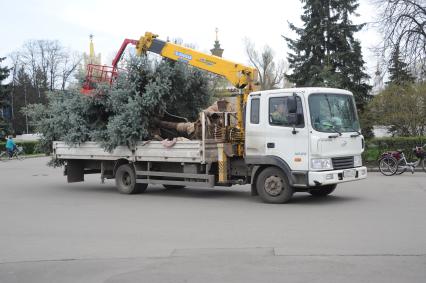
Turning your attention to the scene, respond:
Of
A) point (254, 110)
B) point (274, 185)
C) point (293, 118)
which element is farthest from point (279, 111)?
point (274, 185)

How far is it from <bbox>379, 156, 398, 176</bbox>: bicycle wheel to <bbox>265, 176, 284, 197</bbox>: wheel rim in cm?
900

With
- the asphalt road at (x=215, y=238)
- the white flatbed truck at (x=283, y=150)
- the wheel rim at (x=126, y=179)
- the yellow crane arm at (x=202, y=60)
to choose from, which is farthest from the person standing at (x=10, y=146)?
the white flatbed truck at (x=283, y=150)

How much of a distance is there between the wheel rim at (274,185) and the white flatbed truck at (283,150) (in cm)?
2

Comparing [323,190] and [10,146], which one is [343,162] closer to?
[323,190]

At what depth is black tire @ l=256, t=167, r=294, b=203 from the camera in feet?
37.0

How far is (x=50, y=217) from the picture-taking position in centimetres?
1030

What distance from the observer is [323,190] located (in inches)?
496

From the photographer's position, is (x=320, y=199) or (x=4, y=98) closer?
(x=320, y=199)

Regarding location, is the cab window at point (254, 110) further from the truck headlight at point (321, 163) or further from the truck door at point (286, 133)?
the truck headlight at point (321, 163)

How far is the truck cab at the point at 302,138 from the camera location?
10.9m

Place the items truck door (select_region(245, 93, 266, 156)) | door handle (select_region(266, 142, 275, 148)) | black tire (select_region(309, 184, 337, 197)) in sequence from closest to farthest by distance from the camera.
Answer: door handle (select_region(266, 142, 275, 148)), truck door (select_region(245, 93, 266, 156)), black tire (select_region(309, 184, 337, 197))

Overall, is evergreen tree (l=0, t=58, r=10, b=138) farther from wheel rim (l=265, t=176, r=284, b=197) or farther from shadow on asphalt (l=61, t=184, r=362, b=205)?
wheel rim (l=265, t=176, r=284, b=197)

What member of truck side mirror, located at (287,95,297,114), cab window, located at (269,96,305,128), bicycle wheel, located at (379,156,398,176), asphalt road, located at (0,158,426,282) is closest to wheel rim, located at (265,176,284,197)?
asphalt road, located at (0,158,426,282)

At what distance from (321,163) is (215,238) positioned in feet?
12.7
